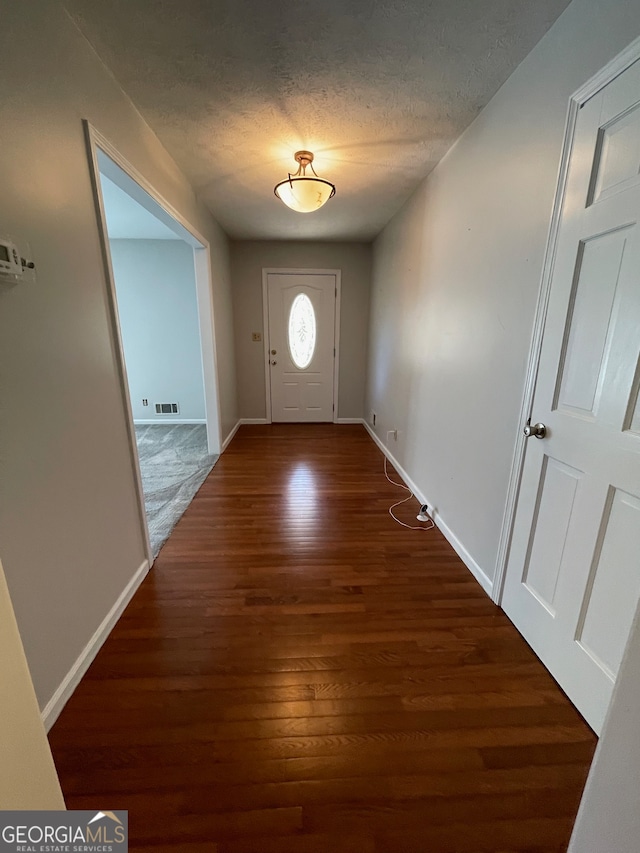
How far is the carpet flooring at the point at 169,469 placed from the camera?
7.91 feet

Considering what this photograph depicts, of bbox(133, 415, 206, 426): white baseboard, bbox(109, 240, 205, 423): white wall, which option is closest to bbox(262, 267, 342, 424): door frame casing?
bbox(109, 240, 205, 423): white wall

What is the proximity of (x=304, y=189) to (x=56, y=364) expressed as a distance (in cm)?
184

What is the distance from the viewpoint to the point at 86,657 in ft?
4.37

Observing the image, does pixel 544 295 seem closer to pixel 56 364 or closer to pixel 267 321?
pixel 56 364

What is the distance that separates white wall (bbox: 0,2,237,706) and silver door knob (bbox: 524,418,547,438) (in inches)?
72.0

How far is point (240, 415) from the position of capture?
488 centimetres

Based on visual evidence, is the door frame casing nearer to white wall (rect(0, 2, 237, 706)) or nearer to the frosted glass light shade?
the frosted glass light shade

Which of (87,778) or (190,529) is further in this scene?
(190,529)

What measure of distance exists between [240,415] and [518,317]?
397 centimetres

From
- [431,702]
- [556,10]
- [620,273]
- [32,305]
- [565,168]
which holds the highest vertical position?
[556,10]

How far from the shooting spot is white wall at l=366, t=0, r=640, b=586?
1.27 m

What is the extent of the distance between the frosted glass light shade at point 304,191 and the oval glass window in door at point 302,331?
2.25 metres

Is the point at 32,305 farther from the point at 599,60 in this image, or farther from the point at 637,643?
the point at 599,60

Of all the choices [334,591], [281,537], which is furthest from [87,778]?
[281,537]
